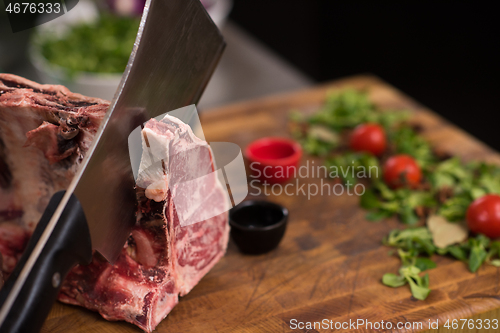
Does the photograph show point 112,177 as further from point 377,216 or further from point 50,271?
point 377,216

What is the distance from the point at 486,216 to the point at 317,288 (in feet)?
2.31

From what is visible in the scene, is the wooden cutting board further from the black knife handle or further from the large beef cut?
the black knife handle

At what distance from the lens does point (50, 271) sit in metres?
1.15

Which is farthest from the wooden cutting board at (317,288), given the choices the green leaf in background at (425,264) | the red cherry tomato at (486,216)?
the red cherry tomato at (486,216)

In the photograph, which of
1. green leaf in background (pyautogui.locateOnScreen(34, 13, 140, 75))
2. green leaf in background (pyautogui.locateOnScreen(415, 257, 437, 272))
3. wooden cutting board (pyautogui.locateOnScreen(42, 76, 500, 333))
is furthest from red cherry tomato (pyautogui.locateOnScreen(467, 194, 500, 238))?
green leaf in background (pyautogui.locateOnScreen(34, 13, 140, 75))

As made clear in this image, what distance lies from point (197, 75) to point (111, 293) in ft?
2.43

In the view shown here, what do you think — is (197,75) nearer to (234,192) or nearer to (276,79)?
(234,192)

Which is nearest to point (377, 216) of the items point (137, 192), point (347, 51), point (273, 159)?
point (273, 159)

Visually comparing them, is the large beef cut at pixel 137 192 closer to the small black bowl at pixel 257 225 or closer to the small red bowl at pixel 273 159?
the small black bowl at pixel 257 225

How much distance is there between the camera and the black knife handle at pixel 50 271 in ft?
3.60

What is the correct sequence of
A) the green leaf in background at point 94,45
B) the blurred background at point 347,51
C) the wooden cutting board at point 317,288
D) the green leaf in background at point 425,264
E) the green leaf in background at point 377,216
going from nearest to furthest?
the wooden cutting board at point 317,288 < the green leaf in background at point 425,264 < the green leaf in background at point 377,216 < the green leaf in background at point 94,45 < the blurred background at point 347,51

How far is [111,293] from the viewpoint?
1494 millimetres

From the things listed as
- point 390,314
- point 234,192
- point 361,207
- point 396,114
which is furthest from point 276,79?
point 390,314

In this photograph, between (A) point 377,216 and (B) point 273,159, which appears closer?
(A) point 377,216
